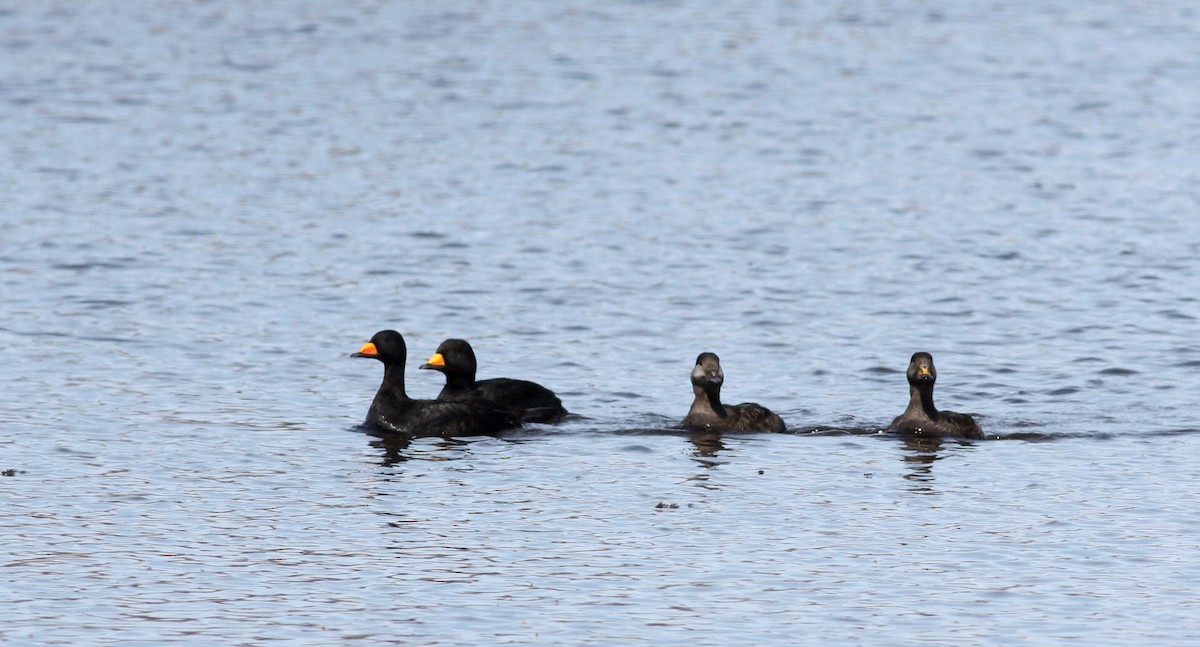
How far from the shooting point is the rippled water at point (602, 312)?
13148mm

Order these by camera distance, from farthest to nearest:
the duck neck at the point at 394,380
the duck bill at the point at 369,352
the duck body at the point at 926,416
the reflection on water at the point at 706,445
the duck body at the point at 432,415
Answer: the duck bill at the point at 369,352 < the duck neck at the point at 394,380 < the duck body at the point at 432,415 < the duck body at the point at 926,416 < the reflection on water at the point at 706,445

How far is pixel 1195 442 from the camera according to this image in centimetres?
1834

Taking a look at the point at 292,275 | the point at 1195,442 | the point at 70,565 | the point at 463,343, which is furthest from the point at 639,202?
the point at 70,565

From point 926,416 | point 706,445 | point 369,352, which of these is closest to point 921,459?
point 926,416

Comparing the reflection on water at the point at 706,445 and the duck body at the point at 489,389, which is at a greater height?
the duck body at the point at 489,389

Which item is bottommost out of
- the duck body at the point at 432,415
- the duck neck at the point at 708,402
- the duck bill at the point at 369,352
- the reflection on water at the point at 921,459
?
the reflection on water at the point at 921,459

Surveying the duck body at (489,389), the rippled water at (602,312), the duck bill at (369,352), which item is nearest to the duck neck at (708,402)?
the rippled water at (602,312)

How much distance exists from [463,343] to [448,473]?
3378mm

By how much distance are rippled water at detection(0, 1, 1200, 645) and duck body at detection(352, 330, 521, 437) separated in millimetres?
476

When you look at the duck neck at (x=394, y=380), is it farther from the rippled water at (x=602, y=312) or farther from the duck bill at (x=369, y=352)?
the rippled water at (x=602, y=312)

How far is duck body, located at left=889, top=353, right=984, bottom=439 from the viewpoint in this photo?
18.5 m

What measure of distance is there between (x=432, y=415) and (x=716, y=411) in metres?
2.71

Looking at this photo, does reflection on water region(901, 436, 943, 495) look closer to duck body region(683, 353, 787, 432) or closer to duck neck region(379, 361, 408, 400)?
duck body region(683, 353, 787, 432)

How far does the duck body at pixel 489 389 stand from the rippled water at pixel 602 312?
0.59 m
